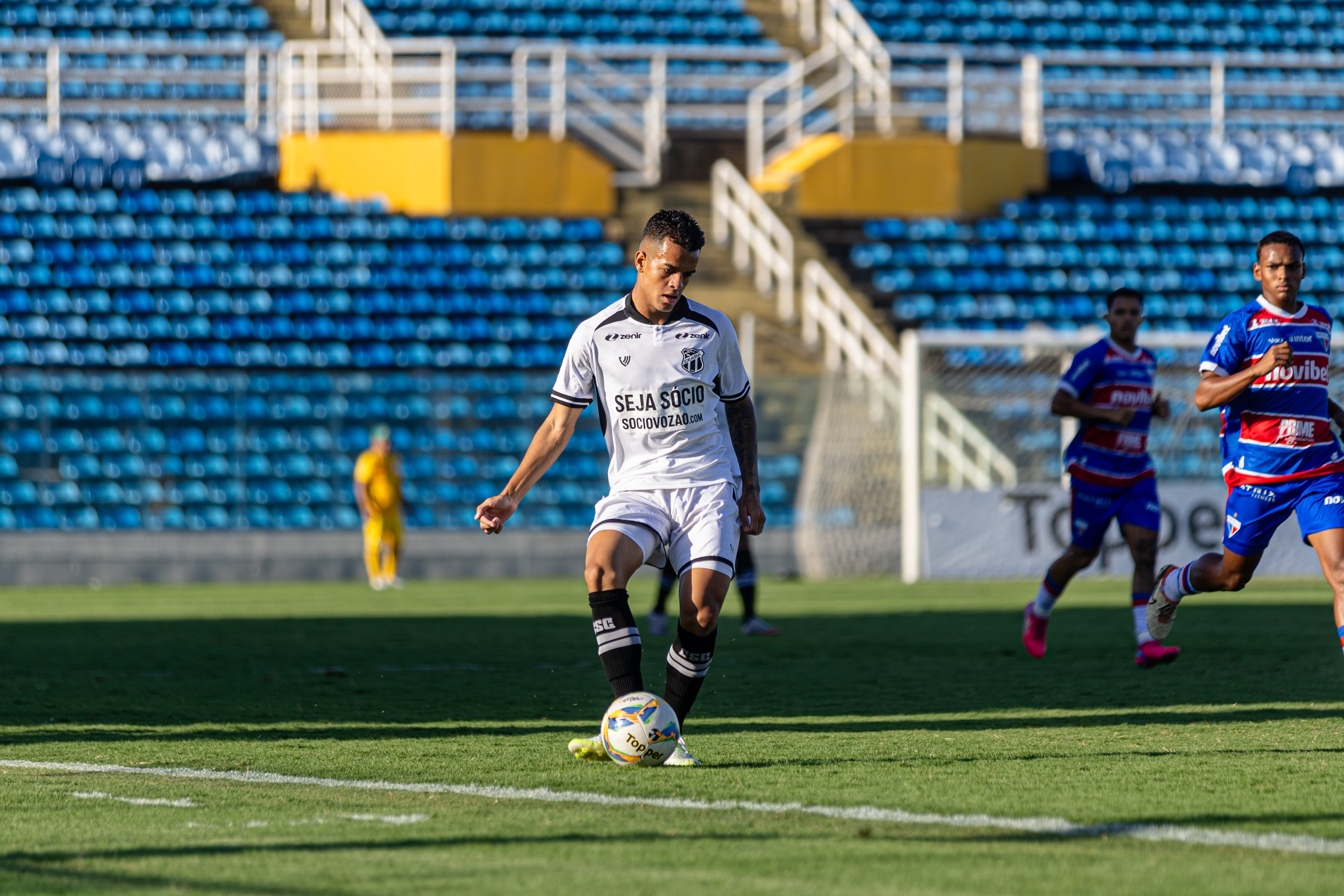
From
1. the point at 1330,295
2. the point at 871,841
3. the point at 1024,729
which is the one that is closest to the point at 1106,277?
the point at 1330,295

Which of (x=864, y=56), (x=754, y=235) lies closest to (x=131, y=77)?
(x=754, y=235)

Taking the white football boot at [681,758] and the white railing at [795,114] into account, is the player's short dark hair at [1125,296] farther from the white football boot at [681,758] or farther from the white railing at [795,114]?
the white railing at [795,114]

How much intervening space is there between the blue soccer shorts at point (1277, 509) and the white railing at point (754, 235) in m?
15.9

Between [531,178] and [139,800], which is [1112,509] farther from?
[531,178]

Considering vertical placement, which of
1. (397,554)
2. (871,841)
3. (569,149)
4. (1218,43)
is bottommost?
(397,554)

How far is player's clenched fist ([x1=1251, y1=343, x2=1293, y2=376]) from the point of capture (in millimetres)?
7512

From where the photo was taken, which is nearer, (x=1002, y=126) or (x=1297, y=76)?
(x=1002, y=126)

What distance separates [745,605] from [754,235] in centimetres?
1208

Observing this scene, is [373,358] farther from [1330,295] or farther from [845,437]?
[1330,295]

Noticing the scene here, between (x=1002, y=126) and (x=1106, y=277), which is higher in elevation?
(x=1002, y=126)

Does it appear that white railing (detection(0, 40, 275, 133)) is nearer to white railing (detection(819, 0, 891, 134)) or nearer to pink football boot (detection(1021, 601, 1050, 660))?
white railing (detection(819, 0, 891, 134))

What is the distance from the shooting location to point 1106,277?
2542 cm

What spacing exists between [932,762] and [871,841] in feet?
5.41

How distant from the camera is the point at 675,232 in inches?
261
